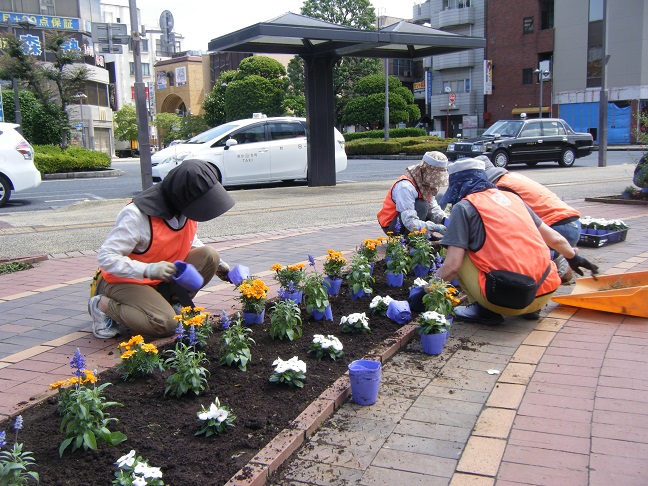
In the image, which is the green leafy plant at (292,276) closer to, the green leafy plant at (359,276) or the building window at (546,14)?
the green leafy plant at (359,276)

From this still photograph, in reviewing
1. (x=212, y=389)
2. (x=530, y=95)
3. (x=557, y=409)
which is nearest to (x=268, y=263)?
(x=212, y=389)

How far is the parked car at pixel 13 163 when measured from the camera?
12.3 metres

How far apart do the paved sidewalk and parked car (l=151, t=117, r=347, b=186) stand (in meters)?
8.95

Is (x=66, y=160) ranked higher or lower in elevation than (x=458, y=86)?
lower

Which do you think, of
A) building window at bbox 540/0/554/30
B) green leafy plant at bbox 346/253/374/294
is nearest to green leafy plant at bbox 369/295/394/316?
green leafy plant at bbox 346/253/374/294

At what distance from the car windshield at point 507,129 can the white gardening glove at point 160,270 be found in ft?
61.3

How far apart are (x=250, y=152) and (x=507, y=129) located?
10.5 m

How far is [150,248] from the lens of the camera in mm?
4109

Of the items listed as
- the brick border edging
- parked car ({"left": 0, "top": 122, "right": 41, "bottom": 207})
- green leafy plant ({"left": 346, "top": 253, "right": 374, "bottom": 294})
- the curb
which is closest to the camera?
the brick border edging

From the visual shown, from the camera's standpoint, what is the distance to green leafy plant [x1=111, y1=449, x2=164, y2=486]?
2.30m

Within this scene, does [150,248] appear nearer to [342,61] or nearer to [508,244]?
[508,244]

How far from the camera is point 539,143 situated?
21000 millimetres

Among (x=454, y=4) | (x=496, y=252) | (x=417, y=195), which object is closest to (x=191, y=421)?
(x=496, y=252)

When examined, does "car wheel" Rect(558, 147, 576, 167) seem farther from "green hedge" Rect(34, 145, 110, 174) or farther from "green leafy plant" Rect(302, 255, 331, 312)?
"green leafy plant" Rect(302, 255, 331, 312)
